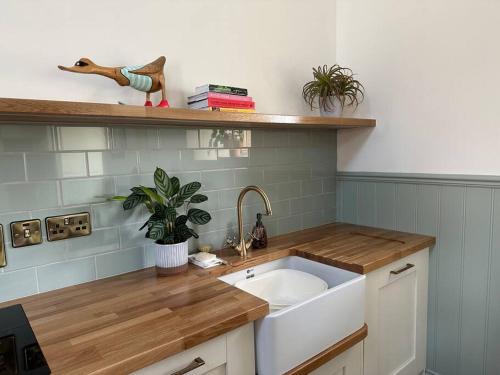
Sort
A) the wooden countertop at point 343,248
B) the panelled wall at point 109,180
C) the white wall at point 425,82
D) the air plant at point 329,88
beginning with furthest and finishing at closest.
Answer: the air plant at point 329,88 → the white wall at point 425,82 → the wooden countertop at point 343,248 → the panelled wall at point 109,180

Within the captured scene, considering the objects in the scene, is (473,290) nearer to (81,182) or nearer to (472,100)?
(472,100)

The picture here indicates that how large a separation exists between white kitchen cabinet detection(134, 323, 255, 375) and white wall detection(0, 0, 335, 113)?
2.96 feet

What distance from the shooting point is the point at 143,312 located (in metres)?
0.99

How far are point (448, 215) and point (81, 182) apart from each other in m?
1.63

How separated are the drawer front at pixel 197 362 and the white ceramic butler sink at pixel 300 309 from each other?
14 cm

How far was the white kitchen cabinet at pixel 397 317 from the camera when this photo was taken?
4.66 feet

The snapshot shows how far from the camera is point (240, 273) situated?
1.44 metres

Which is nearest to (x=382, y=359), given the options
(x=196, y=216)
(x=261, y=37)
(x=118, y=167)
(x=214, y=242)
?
(x=214, y=242)

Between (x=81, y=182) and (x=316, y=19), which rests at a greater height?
(x=316, y=19)

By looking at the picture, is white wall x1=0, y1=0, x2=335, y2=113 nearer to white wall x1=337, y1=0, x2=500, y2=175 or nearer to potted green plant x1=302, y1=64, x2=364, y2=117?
potted green plant x1=302, y1=64, x2=364, y2=117

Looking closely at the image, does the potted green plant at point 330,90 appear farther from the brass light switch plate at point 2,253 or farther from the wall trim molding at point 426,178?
the brass light switch plate at point 2,253

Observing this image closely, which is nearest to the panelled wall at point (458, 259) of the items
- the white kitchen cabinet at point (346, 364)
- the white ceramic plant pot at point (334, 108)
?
the white ceramic plant pot at point (334, 108)

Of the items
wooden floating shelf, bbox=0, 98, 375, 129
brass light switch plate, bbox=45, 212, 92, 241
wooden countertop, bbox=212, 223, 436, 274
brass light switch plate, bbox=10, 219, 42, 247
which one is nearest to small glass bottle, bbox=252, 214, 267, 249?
wooden countertop, bbox=212, 223, 436, 274

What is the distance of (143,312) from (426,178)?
4.76 feet
